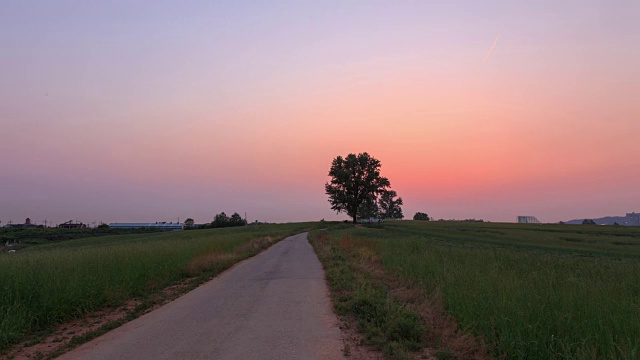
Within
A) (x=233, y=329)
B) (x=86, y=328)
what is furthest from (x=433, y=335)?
(x=86, y=328)

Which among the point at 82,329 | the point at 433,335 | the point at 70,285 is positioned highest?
the point at 70,285

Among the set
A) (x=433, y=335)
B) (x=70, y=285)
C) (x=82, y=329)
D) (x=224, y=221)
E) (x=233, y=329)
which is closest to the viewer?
(x=433, y=335)

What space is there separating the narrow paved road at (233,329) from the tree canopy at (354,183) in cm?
7486

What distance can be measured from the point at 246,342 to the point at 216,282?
8.88 metres

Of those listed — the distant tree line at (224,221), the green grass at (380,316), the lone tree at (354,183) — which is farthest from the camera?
the distant tree line at (224,221)

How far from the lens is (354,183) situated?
87.8m

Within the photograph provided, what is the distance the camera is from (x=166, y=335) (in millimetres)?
7797

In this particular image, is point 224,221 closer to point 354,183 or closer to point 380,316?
point 354,183

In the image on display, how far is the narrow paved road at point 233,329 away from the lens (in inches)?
261

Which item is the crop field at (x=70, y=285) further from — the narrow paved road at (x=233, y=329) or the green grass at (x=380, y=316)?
the green grass at (x=380, y=316)

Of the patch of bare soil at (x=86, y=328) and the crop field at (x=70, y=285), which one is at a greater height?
the crop field at (x=70, y=285)

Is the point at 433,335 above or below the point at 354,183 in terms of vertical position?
below

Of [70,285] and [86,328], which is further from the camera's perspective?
[70,285]

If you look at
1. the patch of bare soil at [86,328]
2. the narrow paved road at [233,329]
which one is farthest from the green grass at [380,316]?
the patch of bare soil at [86,328]
